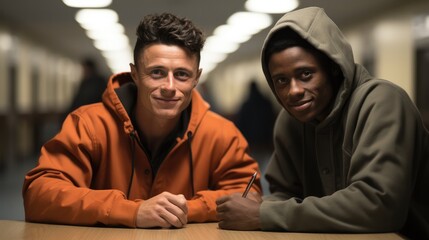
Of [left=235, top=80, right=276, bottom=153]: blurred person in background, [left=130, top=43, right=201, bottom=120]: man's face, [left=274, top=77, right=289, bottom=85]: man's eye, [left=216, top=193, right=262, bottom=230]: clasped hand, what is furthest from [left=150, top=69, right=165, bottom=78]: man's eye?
[left=235, top=80, right=276, bottom=153]: blurred person in background

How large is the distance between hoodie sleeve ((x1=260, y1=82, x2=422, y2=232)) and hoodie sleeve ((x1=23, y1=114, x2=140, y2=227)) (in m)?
0.43

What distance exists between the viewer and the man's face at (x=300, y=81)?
1.66m

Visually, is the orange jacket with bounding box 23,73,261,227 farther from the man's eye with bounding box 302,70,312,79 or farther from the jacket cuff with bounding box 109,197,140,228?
the man's eye with bounding box 302,70,312,79

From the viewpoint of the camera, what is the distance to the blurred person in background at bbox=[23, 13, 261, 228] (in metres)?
1.65

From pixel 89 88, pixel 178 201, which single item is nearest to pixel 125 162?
pixel 178 201

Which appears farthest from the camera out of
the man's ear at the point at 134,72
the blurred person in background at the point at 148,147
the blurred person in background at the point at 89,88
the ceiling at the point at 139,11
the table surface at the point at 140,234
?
the blurred person in background at the point at 89,88

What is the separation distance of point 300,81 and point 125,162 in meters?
0.65

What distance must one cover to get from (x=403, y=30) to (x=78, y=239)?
18.4 ft

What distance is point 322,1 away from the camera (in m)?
2.94

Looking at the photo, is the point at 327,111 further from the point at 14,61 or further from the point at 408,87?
the point at 14,61

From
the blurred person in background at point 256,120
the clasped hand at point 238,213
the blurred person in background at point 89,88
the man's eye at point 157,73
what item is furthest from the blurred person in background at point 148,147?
the blurred person in background at point 256,120

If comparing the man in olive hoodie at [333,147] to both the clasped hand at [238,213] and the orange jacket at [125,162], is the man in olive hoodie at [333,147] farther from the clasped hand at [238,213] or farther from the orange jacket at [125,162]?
the orange jacket at [125,162]

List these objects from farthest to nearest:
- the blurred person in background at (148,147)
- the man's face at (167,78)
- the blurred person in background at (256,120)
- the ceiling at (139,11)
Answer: the blurred person in background at (256,120)
the ceiling at (139,11)
the man's face at (167,78)
the blurred person in background at (148,147)

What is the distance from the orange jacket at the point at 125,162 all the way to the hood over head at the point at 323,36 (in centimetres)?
37
